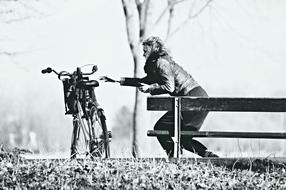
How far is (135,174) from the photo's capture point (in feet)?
27.8

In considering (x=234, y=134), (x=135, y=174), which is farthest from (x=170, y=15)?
(x=135, y=174)

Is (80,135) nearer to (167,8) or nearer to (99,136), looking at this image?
(99,136)

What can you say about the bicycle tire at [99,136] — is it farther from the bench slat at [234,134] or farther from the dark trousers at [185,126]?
the bench slat at [234,134]

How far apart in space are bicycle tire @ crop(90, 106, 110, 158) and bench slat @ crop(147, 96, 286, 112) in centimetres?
99

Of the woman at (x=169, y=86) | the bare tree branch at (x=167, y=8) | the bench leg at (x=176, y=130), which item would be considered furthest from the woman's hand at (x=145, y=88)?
the bare tree branch at (x=167, y=8)

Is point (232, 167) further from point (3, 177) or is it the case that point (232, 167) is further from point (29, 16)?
point (29, 16)

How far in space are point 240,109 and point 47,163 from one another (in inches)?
94.9

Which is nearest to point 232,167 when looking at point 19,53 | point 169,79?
point 169,79

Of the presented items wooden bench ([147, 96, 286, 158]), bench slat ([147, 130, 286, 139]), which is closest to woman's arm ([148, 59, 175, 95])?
wooden bench ([147, 96, 286, 158])

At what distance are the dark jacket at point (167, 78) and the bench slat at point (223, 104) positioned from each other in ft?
0.55

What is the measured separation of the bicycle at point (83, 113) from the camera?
9867 mm

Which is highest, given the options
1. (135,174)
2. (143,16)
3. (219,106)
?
(143,16)

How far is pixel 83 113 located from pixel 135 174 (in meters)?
1.80

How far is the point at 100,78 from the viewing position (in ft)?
31.8
